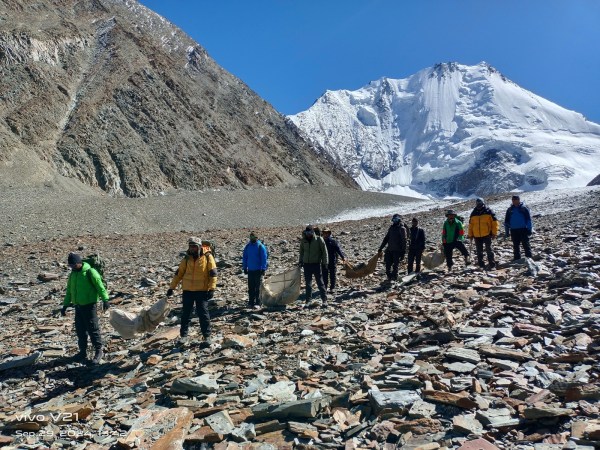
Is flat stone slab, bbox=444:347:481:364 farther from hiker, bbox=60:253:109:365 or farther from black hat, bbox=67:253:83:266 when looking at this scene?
black hat, bbox=67:253:83:266

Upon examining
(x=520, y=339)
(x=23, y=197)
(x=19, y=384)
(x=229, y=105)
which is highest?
(x=229, y=105)

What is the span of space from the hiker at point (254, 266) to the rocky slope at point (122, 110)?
39.6m

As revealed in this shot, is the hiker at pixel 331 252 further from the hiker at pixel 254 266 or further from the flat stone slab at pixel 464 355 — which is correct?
the flat stone slab at pixel 464 355

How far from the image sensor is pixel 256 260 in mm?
10906

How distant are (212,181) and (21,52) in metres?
25.4

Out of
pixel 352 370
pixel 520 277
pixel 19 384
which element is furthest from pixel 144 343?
pixel 520 277

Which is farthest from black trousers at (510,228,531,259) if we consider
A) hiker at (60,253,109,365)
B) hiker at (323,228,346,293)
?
hiker at (60,253,109,365)

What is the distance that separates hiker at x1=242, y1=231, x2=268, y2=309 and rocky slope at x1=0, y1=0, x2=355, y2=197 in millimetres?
39585

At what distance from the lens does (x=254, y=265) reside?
35.6 ft

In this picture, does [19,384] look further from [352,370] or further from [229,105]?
[229,105]

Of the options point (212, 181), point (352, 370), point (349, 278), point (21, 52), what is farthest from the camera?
point (212, 181)

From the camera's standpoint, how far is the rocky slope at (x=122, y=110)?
A: 5153cm

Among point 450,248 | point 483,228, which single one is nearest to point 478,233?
point 483,228

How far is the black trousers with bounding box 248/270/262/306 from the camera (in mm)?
10844
